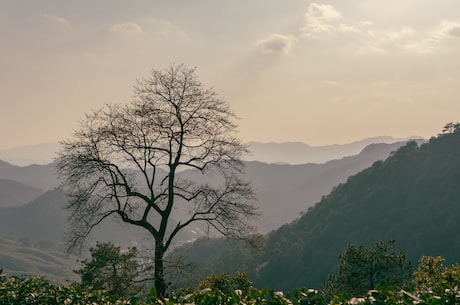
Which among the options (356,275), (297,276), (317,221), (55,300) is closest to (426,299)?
(55,300)

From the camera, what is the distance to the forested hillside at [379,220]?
144 meters

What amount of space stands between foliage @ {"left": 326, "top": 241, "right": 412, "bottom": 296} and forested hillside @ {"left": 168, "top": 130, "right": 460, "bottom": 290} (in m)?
101

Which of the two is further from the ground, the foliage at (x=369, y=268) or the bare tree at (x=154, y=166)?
the bare tree at (x=154, y=166)

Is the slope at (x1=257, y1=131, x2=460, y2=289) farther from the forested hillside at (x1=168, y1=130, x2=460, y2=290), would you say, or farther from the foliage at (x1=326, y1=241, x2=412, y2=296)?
the foliage at (x1=326, y1=241, x2=412, y2=296)

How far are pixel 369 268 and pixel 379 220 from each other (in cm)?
13553

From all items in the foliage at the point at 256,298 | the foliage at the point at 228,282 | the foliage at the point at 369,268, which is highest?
the foliage at the point at 256,298

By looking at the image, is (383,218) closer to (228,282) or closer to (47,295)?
(228,282)

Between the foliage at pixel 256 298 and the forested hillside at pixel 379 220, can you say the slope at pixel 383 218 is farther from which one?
the foliage at pixel 256 298

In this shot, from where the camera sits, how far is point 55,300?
27.8ft

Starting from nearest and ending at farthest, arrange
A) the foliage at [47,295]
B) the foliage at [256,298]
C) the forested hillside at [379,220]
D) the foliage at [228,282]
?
the foliage at [256,298] → the foliage at [47,295] → the foliage at [228,282] → the forested hillside at [379,220]

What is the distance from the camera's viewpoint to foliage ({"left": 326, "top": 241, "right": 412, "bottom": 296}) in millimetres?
38156

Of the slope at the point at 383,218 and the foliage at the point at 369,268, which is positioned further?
the slope at the point at 383,218

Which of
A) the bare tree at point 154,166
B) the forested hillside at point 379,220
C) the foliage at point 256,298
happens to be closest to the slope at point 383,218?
the forested hillside at point 379,220

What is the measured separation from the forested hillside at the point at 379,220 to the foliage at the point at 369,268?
331 feet
